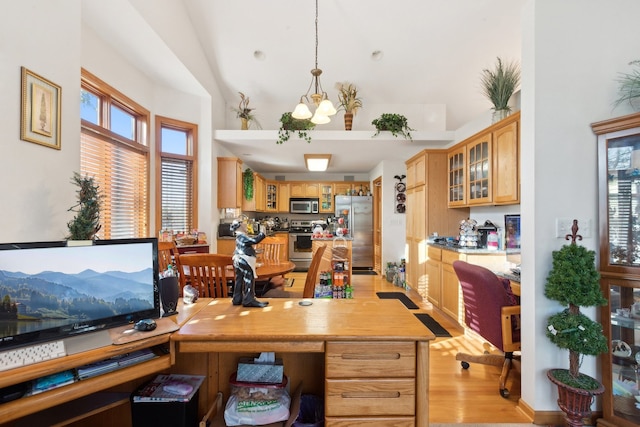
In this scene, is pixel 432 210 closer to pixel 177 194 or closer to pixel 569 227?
pixel 569 227

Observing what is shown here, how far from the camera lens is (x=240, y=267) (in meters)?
1.56

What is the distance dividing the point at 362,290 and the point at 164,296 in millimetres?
3665

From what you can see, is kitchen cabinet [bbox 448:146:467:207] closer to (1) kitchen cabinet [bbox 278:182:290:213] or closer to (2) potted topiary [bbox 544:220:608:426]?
(2) potted topiary [bbox 544:220:608:426]

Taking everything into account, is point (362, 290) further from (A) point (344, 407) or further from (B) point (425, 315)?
(A) point (344, 407)

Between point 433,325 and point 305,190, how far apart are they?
4521 millimetres

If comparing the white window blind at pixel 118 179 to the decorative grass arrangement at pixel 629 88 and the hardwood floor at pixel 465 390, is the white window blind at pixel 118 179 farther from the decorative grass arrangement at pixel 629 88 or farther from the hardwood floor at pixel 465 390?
the decorative grass arrangement at pixel 629 88

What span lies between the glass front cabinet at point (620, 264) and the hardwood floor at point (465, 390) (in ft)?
1.71

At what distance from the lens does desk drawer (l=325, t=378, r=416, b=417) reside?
1249 millimetres

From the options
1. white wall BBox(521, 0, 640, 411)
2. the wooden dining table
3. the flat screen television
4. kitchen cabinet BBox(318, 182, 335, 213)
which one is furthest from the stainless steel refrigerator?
the flat screen television

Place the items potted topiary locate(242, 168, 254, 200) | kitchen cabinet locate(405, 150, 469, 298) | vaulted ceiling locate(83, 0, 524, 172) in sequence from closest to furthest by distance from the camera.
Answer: vaulted ceiling locate(83, 0, 524, 172) < kitchen cabinet locate(405, 150, 469, 298) < potted topiary locate(242, 168, 254, 200)

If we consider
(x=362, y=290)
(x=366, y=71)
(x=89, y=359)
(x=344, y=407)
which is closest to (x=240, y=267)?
(x=89, y=359)

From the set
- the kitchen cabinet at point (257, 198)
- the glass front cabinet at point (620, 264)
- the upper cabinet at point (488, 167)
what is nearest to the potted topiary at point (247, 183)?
the kitchen cabinet at point (257, 198)

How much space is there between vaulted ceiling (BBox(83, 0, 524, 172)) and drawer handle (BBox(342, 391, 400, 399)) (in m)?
3.24

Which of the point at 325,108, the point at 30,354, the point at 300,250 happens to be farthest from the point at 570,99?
the point at 300,250
